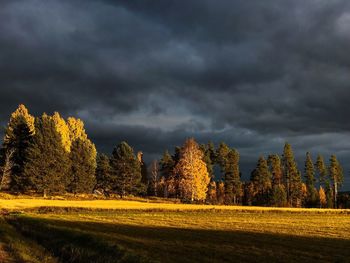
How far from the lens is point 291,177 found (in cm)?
13762

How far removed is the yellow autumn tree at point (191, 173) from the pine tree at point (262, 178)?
40.4m

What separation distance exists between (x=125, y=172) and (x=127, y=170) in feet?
2.34

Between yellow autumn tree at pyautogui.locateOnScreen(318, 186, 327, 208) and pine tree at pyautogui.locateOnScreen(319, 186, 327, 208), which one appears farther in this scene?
yellow autumn tree at pyautogui.locateOnScreen(318, 186, 327, 208)

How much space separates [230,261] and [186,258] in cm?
217

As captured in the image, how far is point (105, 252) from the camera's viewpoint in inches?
846

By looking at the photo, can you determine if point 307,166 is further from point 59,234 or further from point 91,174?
point 59,234

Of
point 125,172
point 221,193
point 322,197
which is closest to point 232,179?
point 221,193

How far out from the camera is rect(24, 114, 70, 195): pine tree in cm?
8494

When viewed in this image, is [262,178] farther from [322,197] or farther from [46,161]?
[46,161]

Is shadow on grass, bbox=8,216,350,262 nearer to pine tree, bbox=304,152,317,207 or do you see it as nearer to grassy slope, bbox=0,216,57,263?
grassy slope, bbox=0,216,57,263

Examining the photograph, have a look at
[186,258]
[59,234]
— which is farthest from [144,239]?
[186,258]

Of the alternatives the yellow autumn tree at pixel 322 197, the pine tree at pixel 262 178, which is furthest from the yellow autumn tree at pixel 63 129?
the yellow autumn tree at pixel 322 197

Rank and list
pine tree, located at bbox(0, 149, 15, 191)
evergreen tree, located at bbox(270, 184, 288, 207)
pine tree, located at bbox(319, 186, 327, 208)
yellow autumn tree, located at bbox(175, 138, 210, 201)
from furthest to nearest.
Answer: pine tree, located at bbox(319, 186, 327, 208)
evergreen tree, located at bbox(270, 184, 288, 207)
yellow autumn tree, located at bbox(175, 138, 210, 201)
pine tree, located at bbox(0, 149, 15, 191)

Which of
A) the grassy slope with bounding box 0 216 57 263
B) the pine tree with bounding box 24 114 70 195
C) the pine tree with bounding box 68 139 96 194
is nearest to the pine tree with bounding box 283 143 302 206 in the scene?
the pine tree with bounding box 68 139 96 194
